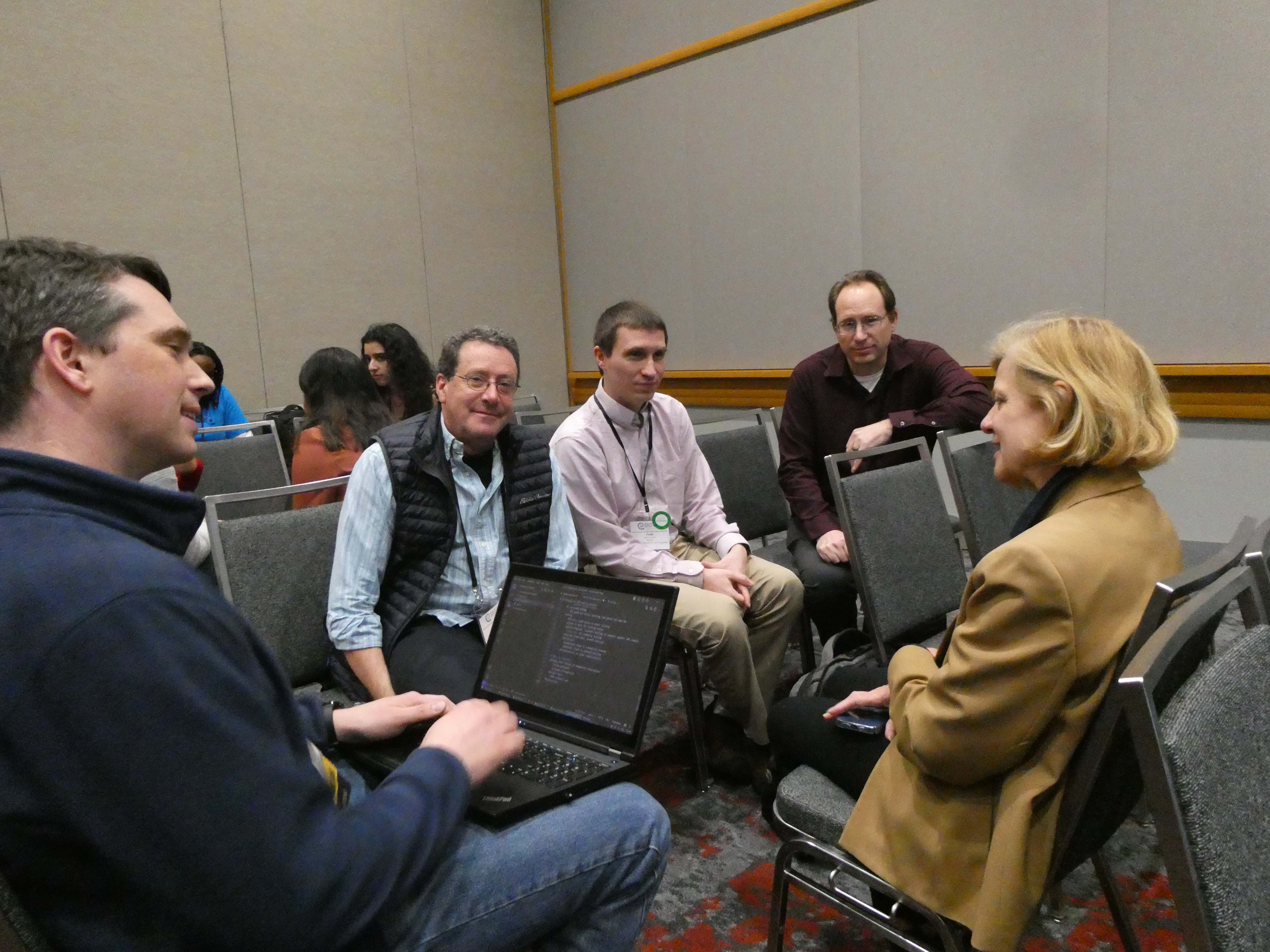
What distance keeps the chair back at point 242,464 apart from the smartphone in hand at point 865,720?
87.0 inches

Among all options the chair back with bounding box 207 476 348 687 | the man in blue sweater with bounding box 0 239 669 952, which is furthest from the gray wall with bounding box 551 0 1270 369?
the man in blue sweater with bounding box 0 239 669 952

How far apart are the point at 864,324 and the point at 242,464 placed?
228 cm

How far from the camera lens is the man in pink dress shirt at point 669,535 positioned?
216 cm

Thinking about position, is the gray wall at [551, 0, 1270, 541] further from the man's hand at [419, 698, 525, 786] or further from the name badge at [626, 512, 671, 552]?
the man's hand at [419, 698, 525, 786]

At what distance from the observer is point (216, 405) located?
386 centimetres

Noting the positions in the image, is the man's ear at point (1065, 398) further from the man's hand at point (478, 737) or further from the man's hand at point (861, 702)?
the man's hand at point (478, 737)

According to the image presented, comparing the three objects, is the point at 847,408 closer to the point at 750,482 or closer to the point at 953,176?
the point at 750,482

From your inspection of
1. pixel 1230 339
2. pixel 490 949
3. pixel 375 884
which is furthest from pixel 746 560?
pixel 1230 339

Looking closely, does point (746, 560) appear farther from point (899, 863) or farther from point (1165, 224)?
point (1165, 224)

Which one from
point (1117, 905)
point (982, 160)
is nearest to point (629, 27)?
point (982, 160)

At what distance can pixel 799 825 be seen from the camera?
1.29 meters

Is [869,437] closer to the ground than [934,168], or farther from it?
closer to the ground

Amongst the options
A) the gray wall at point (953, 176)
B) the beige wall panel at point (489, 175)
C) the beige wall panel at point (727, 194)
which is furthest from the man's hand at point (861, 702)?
the beige wall panel at point (489, 175)

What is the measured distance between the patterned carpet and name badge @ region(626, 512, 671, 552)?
0.69m
